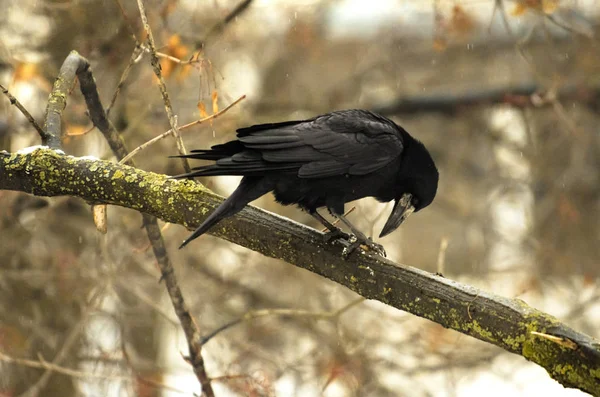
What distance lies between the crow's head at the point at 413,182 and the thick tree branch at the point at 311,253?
873 mm

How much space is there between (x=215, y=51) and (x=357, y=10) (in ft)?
10.2

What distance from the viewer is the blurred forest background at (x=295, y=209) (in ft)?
16.2

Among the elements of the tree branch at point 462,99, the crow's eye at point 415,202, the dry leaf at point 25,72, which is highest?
the tree branch at point 462,99

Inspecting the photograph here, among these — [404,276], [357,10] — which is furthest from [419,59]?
[404,276]

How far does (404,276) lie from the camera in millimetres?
2605

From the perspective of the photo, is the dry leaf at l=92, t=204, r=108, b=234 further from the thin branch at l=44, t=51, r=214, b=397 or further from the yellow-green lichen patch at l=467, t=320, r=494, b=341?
the yellow-green lichen patch at l=467, t=320, r=494, b=341

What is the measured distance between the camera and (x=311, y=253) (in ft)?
9.05

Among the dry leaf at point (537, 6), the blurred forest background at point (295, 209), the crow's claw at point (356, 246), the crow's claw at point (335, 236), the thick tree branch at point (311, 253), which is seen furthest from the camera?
the blurred forest background at point (295, 209)

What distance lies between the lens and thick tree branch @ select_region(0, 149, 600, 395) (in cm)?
239

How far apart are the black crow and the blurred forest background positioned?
1.24ft

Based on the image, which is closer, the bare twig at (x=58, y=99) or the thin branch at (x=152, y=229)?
the bare twig at (x=58, y=99)

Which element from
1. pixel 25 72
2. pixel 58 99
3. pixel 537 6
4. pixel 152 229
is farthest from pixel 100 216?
pixel 537 6

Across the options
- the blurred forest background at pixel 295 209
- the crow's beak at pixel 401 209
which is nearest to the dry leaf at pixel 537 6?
the blurred forest background at pixel 295 209

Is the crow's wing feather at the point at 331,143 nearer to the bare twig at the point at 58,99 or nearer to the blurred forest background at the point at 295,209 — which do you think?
the blurred forest background at the point at 295,209
